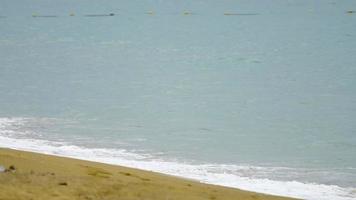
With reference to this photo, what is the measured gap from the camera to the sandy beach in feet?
25.6

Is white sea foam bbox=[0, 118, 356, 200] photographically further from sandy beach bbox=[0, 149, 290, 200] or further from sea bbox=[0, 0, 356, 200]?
sandy beach bbox=[0, 149, 290, 200]

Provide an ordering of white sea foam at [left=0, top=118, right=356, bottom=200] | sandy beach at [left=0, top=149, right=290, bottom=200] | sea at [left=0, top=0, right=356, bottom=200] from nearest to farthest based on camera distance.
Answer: sandy beach at [left=0, top=149, right=290, bottom=200] < white sea foam at [left=0, top=118, right=356, bottom=200] < sea at [left=0, top=0, right=356, bottom=200]

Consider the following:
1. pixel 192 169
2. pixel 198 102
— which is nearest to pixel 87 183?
pixel 192 169

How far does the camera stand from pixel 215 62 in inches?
A: 1115

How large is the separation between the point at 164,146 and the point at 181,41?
2421 centimetres

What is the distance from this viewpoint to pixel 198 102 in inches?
739

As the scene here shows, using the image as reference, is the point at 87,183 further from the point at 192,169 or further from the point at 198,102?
the point at 198,102

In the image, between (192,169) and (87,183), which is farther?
(192,169)

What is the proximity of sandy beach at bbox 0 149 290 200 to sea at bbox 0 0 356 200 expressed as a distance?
111 centimetres

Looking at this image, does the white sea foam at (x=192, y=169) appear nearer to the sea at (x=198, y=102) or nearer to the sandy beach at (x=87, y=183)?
the sea at (x=198, y=102)

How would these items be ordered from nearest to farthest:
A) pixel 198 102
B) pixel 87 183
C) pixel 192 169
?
pixel 87 183 < pixel 192 169 < pixel 198 102

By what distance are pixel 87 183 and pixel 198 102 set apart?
34.5 feet

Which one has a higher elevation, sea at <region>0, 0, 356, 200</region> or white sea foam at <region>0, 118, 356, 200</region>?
sea at <region>0, 0, 356, 200</region>

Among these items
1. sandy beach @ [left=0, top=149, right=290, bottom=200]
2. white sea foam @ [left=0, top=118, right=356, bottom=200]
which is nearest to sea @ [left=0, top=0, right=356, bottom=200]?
white sea foam @ [left=0, top=118, right=356, bottom=200]
